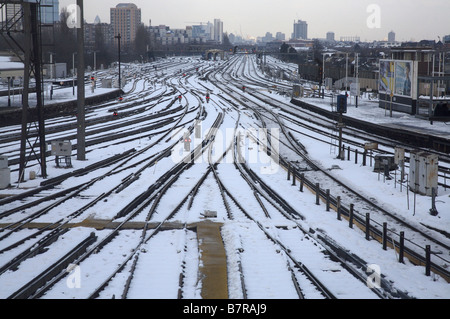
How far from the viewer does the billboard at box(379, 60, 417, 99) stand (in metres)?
34.9

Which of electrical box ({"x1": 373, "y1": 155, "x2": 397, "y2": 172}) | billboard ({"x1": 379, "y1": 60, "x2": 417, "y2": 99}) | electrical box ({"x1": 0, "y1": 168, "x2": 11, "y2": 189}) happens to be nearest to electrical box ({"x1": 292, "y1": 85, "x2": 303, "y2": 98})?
billboard ({"x1": 379, "y1": 60, "x2": 417, "y2": 99})

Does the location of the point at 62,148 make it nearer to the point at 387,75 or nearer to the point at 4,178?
the point at 4,178

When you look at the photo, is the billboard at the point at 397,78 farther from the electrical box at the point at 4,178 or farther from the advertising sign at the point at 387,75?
the electrical box at the point at 4,178

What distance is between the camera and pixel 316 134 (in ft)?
104

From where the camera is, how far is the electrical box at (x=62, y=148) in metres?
20.7

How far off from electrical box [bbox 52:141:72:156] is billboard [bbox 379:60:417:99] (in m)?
22.1

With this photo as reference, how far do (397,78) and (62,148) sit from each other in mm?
23762

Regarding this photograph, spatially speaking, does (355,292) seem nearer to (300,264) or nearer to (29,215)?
(300,264)

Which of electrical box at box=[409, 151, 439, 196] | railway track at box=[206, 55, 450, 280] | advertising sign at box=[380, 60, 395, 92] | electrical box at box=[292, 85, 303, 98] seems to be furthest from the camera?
electrical box at box=[292, 85, 303, 98]

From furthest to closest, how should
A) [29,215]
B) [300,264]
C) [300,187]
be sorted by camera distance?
[300,187] → [29,215] → [300,264]

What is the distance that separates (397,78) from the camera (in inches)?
1446

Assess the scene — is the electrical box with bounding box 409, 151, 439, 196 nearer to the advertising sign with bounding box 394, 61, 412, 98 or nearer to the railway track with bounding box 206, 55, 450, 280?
the railway track with bounding box 206, 55, 450, 280
